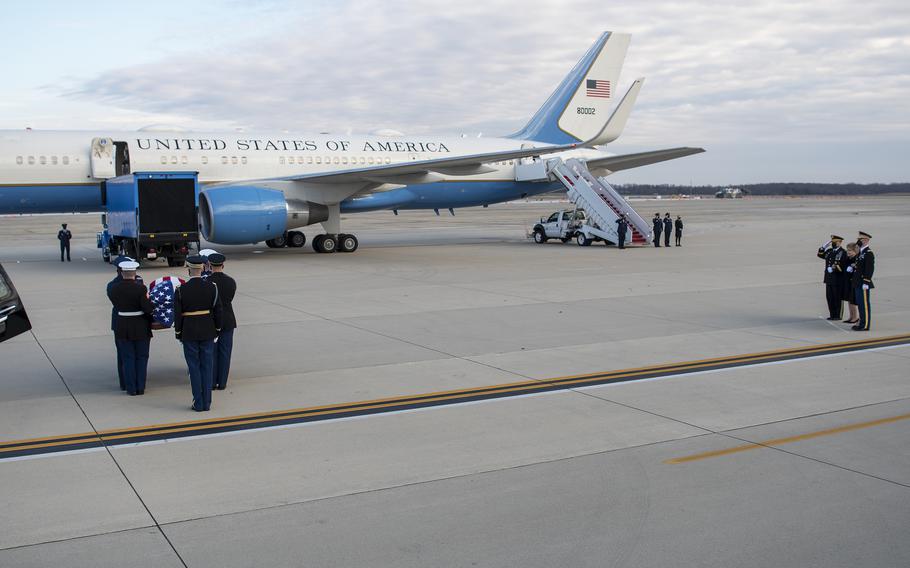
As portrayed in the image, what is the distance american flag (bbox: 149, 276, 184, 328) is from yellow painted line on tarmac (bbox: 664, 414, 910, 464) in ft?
18.1

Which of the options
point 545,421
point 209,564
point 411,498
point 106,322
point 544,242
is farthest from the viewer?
point 544,242

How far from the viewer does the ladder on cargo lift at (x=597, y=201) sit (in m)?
30.9

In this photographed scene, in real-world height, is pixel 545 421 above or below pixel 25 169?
below

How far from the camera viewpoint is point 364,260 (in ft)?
81.6

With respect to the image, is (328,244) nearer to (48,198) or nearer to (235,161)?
(235,161)

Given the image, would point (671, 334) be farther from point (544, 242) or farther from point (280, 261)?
point (544, 242)

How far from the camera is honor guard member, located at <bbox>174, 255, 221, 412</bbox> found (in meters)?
8.42

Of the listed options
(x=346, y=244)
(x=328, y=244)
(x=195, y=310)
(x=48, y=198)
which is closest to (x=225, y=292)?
(x=195, y=310)

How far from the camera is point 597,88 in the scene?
34.6 meters

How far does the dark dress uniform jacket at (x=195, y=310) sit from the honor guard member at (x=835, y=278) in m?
9.62

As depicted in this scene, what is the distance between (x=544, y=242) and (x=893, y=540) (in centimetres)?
2804

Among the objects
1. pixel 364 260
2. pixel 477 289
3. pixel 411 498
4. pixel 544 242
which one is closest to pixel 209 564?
pixel 411 498

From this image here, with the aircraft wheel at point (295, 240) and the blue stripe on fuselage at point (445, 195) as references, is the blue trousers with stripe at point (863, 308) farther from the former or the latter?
the aircraft wheel at point (295, 240)

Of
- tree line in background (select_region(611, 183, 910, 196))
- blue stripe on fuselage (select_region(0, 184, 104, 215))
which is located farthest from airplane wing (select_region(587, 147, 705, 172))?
tree line in background (select_region(611, 183, 910, 196))
